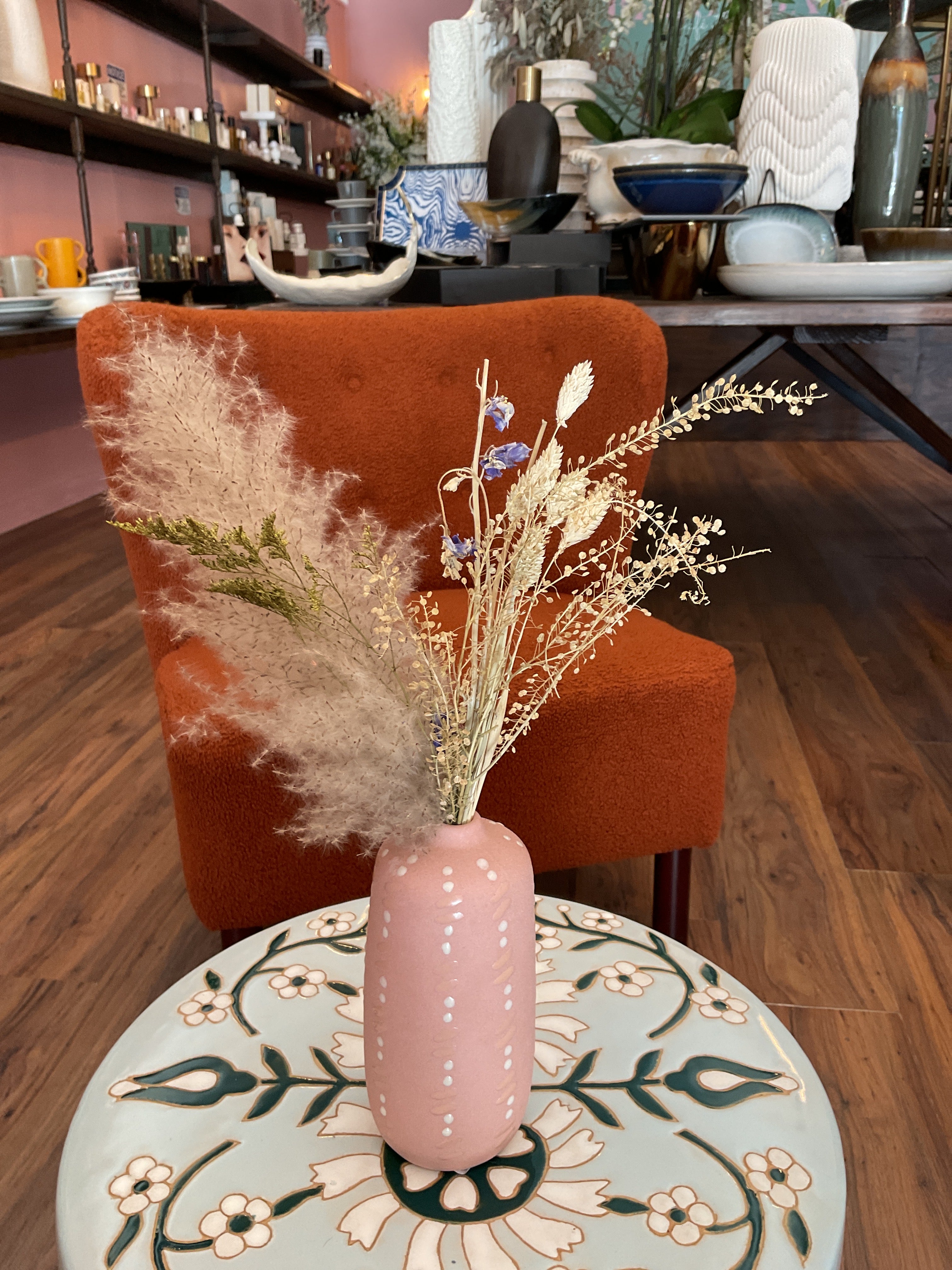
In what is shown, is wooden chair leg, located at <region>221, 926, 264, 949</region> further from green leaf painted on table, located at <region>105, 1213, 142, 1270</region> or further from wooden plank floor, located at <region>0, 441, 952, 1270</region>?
green leaf painted on table, located at <region>105, 1213, 142, 1270</region>

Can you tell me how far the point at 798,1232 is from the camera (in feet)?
1.70

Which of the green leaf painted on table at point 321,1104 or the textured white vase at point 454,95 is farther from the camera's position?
the textured white vase at point 454,95

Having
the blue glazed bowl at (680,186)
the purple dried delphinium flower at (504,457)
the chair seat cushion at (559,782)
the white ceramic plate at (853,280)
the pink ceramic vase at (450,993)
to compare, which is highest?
the blue glazed bowl at (680,186)

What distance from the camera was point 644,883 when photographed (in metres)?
1.43

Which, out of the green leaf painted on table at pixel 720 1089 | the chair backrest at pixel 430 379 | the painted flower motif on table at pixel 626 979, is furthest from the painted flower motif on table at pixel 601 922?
the chair backrest at pixel 430 379

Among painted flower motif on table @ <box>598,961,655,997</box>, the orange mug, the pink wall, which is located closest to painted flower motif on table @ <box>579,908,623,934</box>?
painted flower motif on table @ <box>598,961,655,997</box>

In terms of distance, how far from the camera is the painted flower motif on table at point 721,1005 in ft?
2.19

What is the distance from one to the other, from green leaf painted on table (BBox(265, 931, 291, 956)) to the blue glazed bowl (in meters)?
1.62

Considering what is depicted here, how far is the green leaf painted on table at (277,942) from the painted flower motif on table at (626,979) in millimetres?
240

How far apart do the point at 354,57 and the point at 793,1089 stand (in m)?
7.41

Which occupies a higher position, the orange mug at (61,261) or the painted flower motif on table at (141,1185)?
the orange mug at (61,261)

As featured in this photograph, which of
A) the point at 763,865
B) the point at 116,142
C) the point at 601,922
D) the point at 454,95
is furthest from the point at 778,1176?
the point at 116,142

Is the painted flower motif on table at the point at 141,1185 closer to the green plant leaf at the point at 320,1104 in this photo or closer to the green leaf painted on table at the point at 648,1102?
the green plant leaf at the point at 320,1104

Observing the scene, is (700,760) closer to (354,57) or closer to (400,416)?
(400,416)
